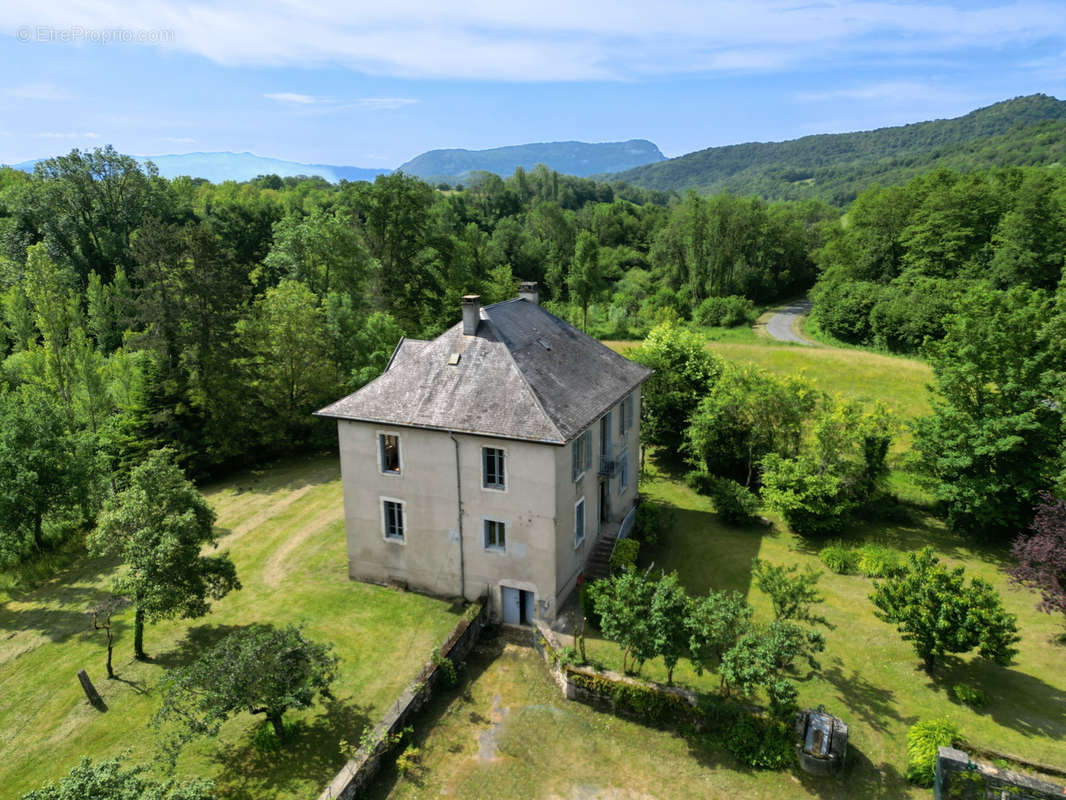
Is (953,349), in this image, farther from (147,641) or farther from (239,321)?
(239,321)

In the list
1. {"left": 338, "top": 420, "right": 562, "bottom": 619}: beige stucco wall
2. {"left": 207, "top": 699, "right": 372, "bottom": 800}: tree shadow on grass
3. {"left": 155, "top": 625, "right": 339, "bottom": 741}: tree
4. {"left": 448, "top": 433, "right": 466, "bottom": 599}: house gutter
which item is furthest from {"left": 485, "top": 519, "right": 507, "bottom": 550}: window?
{"left": 155, "top": 625, "right": 339, "bottom": 741}: tree

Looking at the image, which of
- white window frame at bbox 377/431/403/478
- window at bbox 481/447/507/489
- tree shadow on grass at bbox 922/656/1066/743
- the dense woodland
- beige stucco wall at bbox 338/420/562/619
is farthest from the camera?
the dense woodland

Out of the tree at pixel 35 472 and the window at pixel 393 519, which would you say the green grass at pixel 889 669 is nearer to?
the window at pixel 393 519

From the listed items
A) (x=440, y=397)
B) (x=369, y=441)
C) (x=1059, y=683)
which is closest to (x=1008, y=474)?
(x=1059, y=683)

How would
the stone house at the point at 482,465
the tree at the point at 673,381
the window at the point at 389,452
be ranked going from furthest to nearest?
the tree at the point at 673,381 < the window at the point at 389,452 < the stone house at the point at 482,465

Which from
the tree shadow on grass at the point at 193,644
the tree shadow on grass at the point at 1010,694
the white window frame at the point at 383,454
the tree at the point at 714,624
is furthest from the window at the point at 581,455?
the tree shadow on grass at the point at 193,644

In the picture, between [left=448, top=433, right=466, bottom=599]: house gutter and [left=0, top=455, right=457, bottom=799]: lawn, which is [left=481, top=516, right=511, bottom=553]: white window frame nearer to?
[left=448, top=433, right=466, bottom=599]: house gutter
